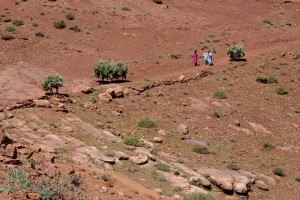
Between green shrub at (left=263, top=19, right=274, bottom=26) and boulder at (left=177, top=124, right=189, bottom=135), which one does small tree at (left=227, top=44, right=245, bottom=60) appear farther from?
green shrub at (left=263, top=19, right=274, bottom=26)

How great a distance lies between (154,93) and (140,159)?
1076cm

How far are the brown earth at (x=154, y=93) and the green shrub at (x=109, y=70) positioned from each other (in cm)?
110

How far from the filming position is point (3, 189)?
8.70 meters

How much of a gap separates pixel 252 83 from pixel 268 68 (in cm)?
415

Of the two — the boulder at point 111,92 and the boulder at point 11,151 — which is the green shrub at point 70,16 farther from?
the boulder at point 11,151

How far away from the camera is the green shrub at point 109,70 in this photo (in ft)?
93.6

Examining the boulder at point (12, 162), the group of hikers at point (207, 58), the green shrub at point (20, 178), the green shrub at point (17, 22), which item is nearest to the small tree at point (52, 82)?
the group of hikers at point (207, 58)

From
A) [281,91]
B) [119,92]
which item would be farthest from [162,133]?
[281,91]

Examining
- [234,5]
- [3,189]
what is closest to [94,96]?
[3,189]

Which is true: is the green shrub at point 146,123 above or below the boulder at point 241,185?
above

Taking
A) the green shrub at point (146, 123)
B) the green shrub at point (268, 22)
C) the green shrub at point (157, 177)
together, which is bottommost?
the green shrub at point (146, 123)

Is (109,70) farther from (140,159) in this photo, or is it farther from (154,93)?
(140,159)

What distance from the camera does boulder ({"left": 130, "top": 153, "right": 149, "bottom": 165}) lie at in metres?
15.8

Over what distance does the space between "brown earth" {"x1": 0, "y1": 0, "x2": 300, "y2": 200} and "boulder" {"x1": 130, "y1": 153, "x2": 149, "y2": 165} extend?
0.39m
